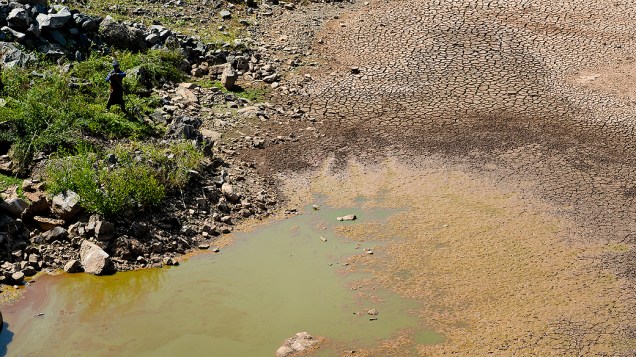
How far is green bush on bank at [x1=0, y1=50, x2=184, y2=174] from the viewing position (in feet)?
36.7

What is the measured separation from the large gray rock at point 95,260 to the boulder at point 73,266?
6 centimetres

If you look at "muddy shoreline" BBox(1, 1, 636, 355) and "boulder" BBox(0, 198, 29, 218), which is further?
"boulder" BBox(0, 198, 29, 218)

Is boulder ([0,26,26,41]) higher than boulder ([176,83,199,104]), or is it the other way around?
boulder ([0,26,26,41])

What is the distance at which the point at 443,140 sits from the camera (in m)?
12.4

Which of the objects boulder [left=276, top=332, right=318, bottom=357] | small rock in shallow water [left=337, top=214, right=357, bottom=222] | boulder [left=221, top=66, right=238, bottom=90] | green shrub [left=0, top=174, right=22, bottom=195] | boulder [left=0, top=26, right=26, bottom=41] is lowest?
boulder [left=276, top=332, right=318, bottom=357]

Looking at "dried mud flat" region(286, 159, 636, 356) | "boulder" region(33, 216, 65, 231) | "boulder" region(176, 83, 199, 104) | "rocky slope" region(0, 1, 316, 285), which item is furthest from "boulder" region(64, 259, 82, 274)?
"boulder" region(176, 83, 199, 104)

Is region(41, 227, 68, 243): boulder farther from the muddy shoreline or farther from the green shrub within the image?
the muddy shoreline

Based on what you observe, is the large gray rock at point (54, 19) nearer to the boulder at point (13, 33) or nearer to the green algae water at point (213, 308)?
the boulder at point (13, 33)

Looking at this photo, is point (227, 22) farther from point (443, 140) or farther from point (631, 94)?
point (631, 94)

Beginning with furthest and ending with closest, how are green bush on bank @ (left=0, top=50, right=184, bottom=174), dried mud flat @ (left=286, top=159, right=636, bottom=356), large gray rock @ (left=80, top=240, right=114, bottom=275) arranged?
green bush on bank @ (left=0, top=50, right=184, bottom=174) < large gray rock @ (left=80, top=240, right=114, bottom=275) < dried mud flat @ (left=286, top=159, right=636, bottom=356)

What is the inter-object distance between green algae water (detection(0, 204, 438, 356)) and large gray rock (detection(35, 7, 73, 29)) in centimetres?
571

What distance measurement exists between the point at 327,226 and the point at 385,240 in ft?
2.68

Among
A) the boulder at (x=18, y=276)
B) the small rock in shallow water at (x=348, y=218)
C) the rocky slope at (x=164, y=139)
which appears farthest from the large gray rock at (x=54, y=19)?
the small rock in shallow water at (x=348, y=218)

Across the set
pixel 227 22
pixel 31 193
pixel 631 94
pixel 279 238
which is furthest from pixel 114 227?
pixel 631 94
